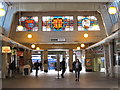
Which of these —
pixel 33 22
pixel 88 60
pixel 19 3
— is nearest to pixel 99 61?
pixel 88 60

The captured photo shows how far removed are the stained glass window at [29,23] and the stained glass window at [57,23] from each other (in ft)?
2.88

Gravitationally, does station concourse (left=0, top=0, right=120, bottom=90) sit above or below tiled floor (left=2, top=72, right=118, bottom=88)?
above

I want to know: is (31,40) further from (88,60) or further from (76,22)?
(88,60)

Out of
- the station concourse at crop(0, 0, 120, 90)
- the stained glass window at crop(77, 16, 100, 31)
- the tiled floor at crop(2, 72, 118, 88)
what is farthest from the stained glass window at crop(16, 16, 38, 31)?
the tiled floor at crop(2, 72, 118, 88)

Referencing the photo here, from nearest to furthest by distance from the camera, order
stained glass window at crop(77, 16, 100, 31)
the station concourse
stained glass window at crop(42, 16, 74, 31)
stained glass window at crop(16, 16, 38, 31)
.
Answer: the station concourse
stained glass window at crop(16, 16, 38, 31)
stained glass window at crop(42, 16, 74, 31)
stained glass window at crop(77, 16, 100, 31)

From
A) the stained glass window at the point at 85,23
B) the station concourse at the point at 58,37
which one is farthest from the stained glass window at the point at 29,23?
the stained glass window at the point at 85,23

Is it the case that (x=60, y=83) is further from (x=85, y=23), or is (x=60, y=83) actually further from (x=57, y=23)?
(x=85, y=23)

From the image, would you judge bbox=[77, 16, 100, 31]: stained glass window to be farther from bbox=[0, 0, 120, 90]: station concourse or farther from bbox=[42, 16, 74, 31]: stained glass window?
bbox=[42, 16, 74, 31]: stained glass window

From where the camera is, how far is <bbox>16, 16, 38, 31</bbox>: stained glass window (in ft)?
72.9

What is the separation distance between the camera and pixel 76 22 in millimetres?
22516

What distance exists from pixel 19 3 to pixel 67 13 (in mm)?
6576

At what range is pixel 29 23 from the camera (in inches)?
882

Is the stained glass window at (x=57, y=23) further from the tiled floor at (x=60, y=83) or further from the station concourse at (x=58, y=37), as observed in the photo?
the tiled floor at (x=60, y=83)

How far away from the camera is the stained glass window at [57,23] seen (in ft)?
73.4
